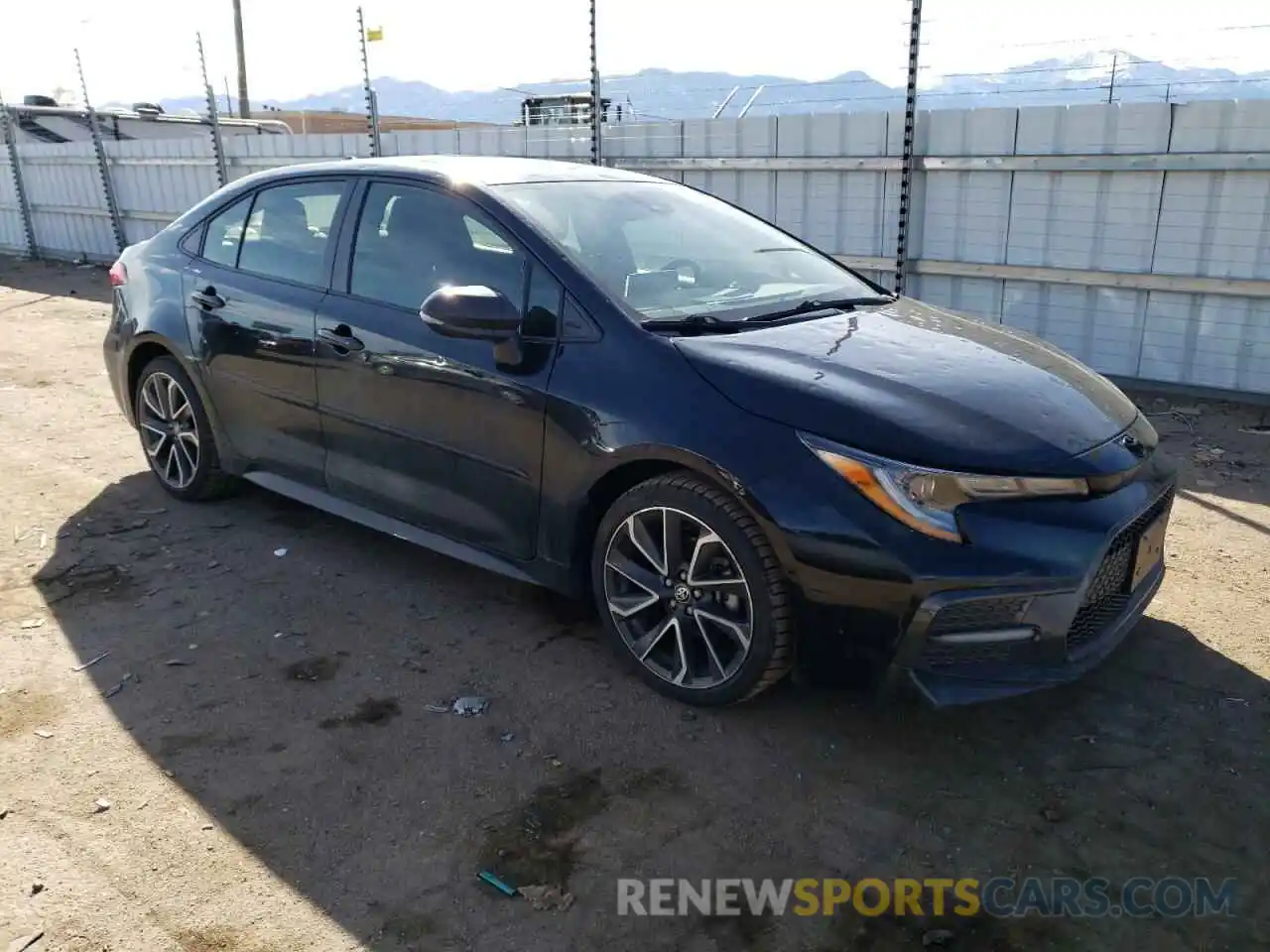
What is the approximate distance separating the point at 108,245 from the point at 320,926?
16.2 m

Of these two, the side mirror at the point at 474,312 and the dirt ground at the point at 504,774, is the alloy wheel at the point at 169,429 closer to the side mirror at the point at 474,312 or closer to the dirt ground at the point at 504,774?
the dirt ground at the point at 504,774

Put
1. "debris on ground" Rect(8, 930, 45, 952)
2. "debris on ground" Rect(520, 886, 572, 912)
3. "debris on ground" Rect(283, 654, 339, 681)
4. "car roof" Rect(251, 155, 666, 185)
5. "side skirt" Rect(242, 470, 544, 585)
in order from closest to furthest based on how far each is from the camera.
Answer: "debris on ground" Rect(8, 930, 45, 952) → "debris on ground" Rect(520, 886, 572, 912) → "debris on ground" Rect(283, 654, 339, 681) → "side skirt" Rect(242, 470, 544, 585) → "car roof" Rect(251, 155, 666, 185)

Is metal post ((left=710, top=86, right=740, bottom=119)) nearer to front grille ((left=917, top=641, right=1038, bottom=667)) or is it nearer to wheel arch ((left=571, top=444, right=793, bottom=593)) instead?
wheel arch ((left=571, top=444, right=793, bottom=593))

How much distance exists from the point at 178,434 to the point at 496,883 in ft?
11.2

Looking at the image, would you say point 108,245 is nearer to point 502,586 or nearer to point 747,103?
point 747,103

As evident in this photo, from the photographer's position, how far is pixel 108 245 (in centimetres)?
1587

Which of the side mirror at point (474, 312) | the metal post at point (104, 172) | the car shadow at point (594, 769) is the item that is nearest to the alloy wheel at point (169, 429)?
the car shadow at point (594, 769)

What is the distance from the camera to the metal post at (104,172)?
A: 14969 mm

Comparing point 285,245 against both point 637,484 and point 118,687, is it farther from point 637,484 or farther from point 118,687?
point 637,484

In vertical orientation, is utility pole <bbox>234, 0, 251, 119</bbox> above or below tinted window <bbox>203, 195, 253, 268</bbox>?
above

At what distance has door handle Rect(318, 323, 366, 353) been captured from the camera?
12.5 feet

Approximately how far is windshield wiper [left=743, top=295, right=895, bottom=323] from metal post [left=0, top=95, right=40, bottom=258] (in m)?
17.8

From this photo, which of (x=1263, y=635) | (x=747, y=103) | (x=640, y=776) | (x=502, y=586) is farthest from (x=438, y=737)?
(x=747, y=103)

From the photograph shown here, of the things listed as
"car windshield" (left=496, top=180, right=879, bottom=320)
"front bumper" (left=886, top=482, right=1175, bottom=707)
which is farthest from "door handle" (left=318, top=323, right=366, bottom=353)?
"front bumper" (left=886, top=482, right=1175, bottom=707)
